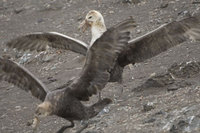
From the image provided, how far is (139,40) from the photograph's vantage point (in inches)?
322

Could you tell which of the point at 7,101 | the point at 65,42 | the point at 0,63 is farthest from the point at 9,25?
the point at 0,63

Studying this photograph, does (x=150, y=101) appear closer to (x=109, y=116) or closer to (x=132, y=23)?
(x=109, y=116)

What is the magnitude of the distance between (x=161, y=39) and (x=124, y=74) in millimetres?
1739

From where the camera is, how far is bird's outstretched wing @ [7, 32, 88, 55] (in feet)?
29.0

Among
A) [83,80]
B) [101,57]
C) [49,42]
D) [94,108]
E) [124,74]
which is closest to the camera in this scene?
[101,57]

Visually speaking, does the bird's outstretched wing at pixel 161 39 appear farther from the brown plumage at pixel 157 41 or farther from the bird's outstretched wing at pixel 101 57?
the bird's outstretched wing at pixel 101 57

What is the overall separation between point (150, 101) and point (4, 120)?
2590 mm

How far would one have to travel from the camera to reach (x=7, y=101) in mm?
10016

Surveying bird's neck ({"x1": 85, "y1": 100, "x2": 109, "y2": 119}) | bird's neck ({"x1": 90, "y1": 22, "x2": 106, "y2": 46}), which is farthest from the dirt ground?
bird's neck ({"x1": 90, "y1": 22, "x2": 106, "y2": 46})

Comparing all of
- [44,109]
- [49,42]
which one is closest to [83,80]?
[44,109]

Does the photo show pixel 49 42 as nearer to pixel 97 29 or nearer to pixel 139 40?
pixel 97 29

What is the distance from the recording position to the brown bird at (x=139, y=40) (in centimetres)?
773

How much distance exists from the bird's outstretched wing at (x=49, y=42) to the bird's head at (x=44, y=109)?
7.38 feet

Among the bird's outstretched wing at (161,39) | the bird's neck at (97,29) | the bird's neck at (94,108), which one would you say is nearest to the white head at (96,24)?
the bird's neck at (97,29)
